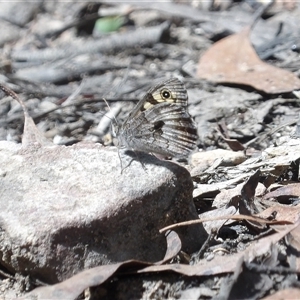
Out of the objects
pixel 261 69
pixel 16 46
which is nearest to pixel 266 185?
pixel 261 69

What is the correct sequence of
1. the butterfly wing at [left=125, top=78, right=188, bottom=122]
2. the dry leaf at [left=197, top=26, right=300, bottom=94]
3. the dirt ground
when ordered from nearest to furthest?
1. the dirt ground
2. the butterfly wing at [left=125, top=78, right=188, bottom=122]
3. the dry leaf at [left=197, top=26, right=300, bottom=94]

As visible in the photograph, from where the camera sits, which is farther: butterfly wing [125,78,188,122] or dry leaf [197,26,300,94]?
dry leaf [197,26,300,94]

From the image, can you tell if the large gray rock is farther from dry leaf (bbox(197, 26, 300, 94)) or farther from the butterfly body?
dry leaf (bbox(197, 26, 300, 94))

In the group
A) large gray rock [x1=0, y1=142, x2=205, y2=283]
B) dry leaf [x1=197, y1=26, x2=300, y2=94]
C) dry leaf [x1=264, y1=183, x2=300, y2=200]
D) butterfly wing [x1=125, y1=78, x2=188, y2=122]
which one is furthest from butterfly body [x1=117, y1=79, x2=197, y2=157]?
dry leaf [x1=197, y1=26, x2=300, y2=94]

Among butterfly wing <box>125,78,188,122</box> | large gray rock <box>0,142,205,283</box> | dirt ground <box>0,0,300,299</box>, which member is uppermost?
butterfly wing <box>125,78,188,122</box>

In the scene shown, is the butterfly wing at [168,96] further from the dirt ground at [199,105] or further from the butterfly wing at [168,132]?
the dirt ground at [199,105]

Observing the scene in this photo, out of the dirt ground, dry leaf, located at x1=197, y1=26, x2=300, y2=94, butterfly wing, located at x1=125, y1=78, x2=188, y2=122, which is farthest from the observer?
dry leaf, located at x1=197, y1=26, x2=300, y2=94

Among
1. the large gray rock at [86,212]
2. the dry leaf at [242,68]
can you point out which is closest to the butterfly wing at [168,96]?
the large gray rock at [86,212]

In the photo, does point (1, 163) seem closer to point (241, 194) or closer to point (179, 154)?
point (179, 154)
